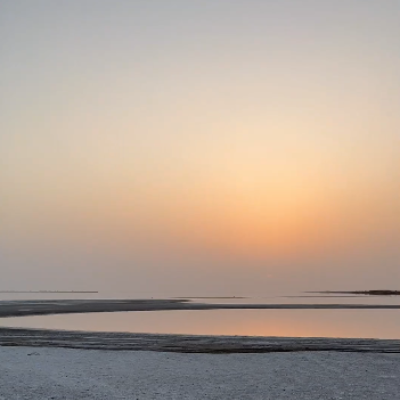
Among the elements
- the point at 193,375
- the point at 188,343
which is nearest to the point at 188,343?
the point at 188,343

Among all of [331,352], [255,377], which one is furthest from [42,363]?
[331,352]

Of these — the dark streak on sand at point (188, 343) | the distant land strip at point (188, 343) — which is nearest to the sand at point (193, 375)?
the distant land strip at point (188, 343)

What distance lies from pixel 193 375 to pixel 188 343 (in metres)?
11.7

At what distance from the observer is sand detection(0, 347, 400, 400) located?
63.1 feet

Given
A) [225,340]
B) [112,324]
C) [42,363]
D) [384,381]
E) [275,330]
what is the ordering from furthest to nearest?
1. [112,324]
2. [275,330]
3. [225,340]
4. [42,363]
5. [384,381]

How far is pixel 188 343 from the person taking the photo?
34281mm

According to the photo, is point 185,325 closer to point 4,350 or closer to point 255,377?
point 4,350

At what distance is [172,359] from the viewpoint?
1057 inches

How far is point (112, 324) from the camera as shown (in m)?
50.2

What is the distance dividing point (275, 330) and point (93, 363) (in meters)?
23.7

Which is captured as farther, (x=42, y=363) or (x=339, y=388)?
(x=42, y=363)

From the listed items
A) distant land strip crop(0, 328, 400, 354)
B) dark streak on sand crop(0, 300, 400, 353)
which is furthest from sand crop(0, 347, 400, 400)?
dark streak on sand crop(0, 300, 400, 353)

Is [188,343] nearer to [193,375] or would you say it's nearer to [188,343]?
[188,343]

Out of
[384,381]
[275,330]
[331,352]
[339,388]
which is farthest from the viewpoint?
[275,330]
